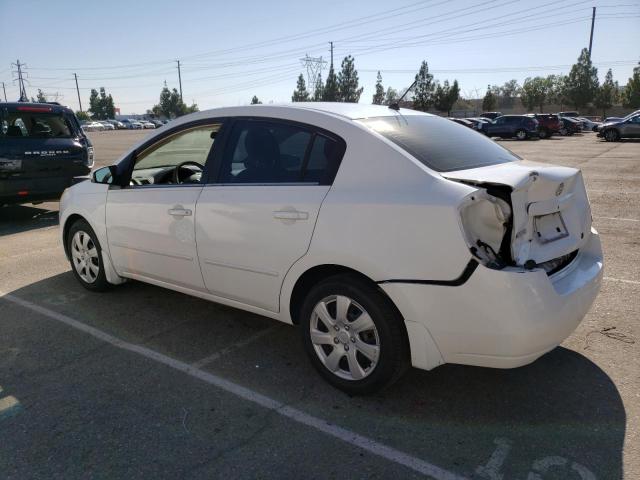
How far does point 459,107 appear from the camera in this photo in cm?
9762

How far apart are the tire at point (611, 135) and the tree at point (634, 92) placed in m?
45.4

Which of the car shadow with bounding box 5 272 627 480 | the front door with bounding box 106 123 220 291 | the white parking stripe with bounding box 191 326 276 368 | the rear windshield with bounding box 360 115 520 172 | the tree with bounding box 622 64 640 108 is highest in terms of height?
the tree with bounding box 622 64 640 108

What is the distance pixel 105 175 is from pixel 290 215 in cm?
229

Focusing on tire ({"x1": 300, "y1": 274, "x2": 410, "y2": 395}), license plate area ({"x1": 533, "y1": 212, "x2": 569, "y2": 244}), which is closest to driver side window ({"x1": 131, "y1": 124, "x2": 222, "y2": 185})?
tire ({"x1": 300, "y1": 274, "x2": 410, "y2": 395})

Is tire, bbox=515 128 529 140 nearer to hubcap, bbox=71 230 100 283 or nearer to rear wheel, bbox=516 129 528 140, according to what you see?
rear wheel, bbox=516 129 528 140

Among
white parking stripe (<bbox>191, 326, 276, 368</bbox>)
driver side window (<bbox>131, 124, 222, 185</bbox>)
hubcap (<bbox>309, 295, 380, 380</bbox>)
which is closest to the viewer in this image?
hubcap (<bbox>309, 295, 380, 380</bbox>)

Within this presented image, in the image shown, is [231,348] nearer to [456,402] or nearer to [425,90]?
[456,402]

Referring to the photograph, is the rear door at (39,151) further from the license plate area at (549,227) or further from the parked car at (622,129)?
the parked car at (622,129)

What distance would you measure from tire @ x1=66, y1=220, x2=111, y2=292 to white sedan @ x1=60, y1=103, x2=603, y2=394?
3.18ft

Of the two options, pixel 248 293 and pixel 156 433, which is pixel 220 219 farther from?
pixel 156 433

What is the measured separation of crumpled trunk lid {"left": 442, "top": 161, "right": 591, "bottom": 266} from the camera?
269 centimetres

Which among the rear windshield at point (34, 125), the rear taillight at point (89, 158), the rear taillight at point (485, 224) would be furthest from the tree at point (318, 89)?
the rear taillight at point (485, 224)

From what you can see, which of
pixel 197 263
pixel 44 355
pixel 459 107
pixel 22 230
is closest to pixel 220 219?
pixel 197 263

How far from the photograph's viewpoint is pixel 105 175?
4.62 m
